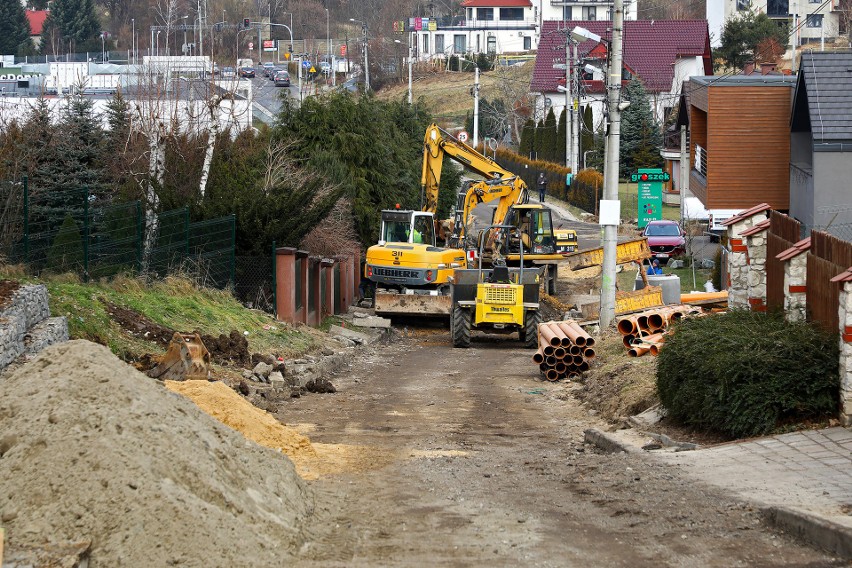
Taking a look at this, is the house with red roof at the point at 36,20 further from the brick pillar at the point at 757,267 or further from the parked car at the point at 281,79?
the brick pillar at the point at 757,267

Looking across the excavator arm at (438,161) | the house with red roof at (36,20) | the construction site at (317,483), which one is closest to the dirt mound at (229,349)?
the construction site at (317,483)

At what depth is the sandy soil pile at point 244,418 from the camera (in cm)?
1228

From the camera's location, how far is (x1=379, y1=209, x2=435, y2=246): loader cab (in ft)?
109

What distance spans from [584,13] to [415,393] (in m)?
112

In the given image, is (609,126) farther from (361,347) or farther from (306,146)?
(306,146)

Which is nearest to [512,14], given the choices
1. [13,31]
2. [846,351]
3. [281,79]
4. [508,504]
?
[13,31]

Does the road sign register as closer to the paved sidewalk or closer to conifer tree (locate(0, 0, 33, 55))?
the paved sidewalk

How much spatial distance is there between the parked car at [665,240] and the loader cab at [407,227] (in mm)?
13789

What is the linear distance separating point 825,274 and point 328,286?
2021 cm

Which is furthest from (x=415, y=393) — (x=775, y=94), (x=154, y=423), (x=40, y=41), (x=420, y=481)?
(x=40, y=41)

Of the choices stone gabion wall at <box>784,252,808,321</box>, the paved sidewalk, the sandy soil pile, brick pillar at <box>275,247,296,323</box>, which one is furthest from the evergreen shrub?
brick pillar at <box>275,247,296,323</box>

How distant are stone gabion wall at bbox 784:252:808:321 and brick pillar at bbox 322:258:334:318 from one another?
1865 cm

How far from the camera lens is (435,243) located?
34.5 meters

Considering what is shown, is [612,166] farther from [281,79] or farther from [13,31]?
[13,31]
